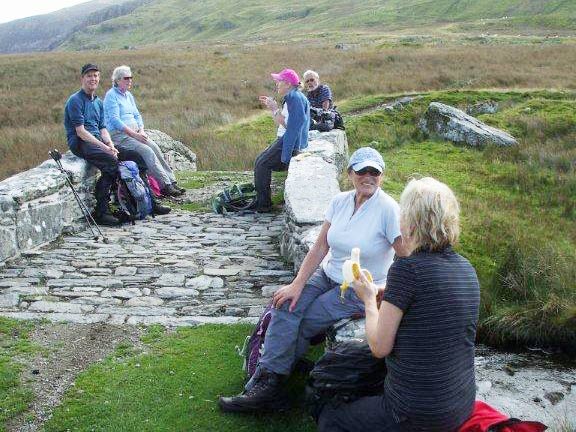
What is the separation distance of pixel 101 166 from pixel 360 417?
6.60 meters

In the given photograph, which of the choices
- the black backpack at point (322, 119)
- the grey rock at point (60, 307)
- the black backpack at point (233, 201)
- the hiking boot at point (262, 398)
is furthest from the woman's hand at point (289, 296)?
the black backpack at point (322, 119)

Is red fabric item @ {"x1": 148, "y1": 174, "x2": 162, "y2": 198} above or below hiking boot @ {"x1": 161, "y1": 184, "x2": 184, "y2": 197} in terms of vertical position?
above

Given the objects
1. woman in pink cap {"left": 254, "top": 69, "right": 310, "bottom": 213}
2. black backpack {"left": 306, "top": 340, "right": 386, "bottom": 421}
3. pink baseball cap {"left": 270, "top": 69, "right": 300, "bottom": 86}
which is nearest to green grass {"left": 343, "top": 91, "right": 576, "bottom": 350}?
woman in pink cap {"left": 254, "top": 69, "right": 310, "bottom": 213}

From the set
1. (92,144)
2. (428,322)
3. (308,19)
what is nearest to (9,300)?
(92,144)

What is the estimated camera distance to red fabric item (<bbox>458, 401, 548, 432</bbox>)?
289 cm

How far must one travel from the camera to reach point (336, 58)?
3828 cm

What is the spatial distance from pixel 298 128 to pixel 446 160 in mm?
5612

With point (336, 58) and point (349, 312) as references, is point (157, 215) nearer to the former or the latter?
point (349, 312)

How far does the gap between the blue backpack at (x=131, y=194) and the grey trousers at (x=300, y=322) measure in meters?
5.12

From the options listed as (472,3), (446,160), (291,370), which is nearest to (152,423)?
(291,370)

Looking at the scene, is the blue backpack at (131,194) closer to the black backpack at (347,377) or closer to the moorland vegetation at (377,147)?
the moorland vegetation at (377,147)

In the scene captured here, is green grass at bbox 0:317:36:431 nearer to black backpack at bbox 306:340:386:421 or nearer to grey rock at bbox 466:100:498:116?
black backpack at bbox 306:340:386:421

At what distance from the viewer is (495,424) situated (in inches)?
116

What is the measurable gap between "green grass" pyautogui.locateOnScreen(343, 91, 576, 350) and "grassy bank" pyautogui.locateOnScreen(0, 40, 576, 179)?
12.0ft
